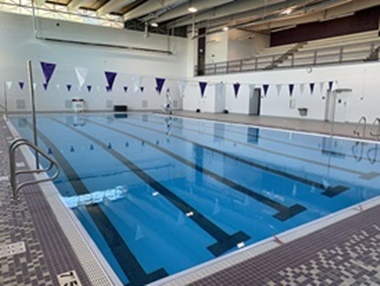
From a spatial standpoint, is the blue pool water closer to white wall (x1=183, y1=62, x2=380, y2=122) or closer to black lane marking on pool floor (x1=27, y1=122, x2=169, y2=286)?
black lane marking on pool floor (x1=27, y1=122, x2=169, y2=286)

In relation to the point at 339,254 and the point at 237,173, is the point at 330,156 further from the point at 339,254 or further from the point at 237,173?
the point at 339,254

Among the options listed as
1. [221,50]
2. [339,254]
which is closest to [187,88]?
[221,50]

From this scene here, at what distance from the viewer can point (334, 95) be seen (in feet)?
35.4

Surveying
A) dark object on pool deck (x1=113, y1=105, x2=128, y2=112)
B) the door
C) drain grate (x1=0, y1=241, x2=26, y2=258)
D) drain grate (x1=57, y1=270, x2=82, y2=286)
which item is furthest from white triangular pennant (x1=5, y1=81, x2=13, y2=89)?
drain grate (x1=57, y1=270, x2=82, y2=286)

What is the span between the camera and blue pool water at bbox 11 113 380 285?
8.19ft

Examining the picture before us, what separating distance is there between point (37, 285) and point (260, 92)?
1380cm

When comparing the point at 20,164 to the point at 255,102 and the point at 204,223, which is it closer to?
the point at 204,223

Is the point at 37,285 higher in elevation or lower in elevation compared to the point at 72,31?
lower

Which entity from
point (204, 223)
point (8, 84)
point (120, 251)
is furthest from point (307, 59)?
point (8, 84)

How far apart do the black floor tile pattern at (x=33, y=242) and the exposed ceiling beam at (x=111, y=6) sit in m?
10.4

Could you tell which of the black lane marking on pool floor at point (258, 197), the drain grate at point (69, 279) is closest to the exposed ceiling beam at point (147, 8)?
the black lane marking on pool floor at point (258, 197)

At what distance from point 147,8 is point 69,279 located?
40.6ft

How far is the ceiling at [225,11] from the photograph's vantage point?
33.6ft

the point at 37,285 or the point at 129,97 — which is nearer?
the point at 37,285
